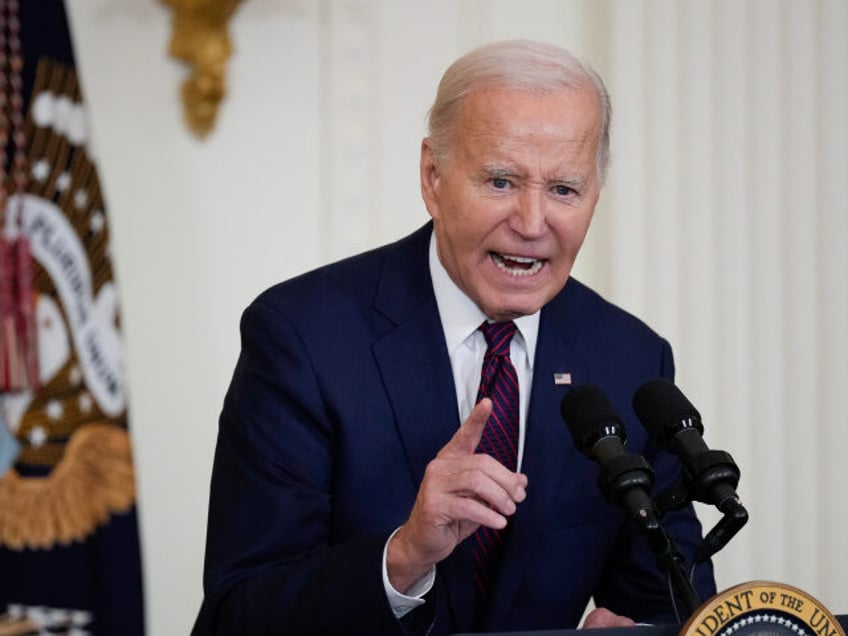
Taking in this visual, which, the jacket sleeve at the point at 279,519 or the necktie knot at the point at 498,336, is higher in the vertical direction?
the necktie knot at the point at 498,336

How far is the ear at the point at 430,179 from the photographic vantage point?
253 cm

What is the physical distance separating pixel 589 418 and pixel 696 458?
0.15m

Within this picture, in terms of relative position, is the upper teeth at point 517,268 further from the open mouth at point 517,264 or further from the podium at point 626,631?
the podium at point 626,631

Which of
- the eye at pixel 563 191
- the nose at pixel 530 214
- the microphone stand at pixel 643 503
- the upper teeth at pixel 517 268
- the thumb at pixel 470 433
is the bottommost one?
the microphone stand at pixel 643 503

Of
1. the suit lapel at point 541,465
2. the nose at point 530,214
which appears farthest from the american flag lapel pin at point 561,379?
the nose at point 530,214

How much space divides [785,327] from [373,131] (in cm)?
130

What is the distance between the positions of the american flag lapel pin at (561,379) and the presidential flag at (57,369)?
5.10 ft

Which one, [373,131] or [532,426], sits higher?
[373,131]

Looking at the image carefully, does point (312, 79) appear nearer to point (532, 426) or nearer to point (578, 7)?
point (578, 7)

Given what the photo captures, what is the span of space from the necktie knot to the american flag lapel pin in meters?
0.10

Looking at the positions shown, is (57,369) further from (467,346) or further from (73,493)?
(467,346)

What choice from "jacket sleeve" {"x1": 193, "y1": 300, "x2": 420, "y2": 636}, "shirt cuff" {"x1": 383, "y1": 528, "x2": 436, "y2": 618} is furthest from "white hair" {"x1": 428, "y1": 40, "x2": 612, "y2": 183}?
"shirt cuff" {"x1": 383, "y1": 528, "x2": 436, "y2": 618}

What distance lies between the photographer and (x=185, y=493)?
4.09 metres

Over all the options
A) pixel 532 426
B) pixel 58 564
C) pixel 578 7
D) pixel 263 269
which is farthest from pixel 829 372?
pixel 58 564
